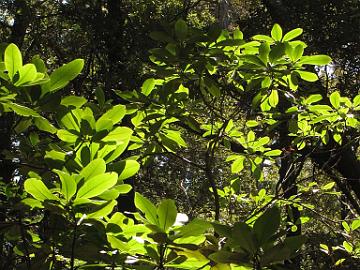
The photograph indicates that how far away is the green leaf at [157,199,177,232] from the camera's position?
3.08ft

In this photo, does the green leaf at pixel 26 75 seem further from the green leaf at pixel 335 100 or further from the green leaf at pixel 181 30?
the green leaf at pixel 335 100

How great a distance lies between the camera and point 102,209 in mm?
959

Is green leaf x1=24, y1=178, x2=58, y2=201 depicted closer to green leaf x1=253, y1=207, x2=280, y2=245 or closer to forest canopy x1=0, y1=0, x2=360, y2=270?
forest canopy x1=0, y1=0, x2=360, y2=270

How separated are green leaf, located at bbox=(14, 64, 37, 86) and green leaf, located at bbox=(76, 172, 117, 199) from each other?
0.32m

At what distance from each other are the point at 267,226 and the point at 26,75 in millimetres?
681

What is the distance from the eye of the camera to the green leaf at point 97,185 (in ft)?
2.98

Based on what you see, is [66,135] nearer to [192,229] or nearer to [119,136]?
[119,136]

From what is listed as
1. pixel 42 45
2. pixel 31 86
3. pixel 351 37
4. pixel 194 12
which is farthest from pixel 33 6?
pixel 31 86

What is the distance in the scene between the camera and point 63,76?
107cm

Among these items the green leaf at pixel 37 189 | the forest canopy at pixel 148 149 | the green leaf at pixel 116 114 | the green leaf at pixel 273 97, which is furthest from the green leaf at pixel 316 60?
the green leaf at pixel 37 189

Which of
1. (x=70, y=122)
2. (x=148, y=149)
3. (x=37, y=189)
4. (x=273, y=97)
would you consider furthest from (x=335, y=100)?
(x=37, y=189)

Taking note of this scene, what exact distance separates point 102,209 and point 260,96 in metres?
1.22

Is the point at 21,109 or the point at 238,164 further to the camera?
the point at 238,164

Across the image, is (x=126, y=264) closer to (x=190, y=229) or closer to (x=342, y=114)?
(x=190, y=229)
